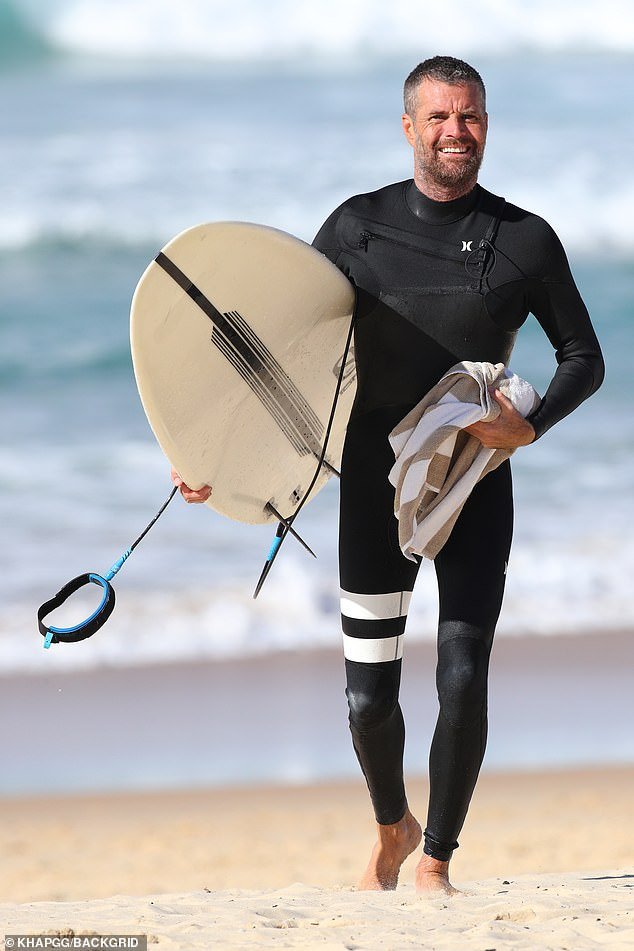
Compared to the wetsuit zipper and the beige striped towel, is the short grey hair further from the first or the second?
the beige striped towel

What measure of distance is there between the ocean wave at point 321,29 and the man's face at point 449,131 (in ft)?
48.6

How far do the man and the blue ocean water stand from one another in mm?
3082

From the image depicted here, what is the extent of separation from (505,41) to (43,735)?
561 inches

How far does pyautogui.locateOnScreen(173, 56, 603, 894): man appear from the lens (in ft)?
10.0

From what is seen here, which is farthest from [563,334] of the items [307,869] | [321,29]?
[321,29]

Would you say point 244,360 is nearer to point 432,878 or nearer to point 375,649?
point 375,649

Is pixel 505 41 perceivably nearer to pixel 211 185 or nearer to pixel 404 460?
pixel 211 185

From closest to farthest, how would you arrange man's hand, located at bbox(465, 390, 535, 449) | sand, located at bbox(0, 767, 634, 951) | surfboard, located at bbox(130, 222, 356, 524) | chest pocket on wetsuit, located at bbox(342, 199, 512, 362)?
sand, located at bbox(0, 767, 634, 951), man's hand, located at bbox(465, 390, 535, 449), chest pocket on wetsuit, located at bbox(342, 199, 512, 362), surfboard, located at bbox(130, 222, 356, 524)

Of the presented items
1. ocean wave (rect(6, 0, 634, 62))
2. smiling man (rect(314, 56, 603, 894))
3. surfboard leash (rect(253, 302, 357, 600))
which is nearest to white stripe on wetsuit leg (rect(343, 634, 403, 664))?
smiling man (rect(314, 56, 603, 894))

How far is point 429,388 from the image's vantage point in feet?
10.4

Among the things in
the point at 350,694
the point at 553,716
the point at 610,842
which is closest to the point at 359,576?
the point at 350,694

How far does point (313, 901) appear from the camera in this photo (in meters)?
3.18

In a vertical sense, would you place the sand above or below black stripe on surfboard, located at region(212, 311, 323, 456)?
below

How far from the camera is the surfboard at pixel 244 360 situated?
326cm
